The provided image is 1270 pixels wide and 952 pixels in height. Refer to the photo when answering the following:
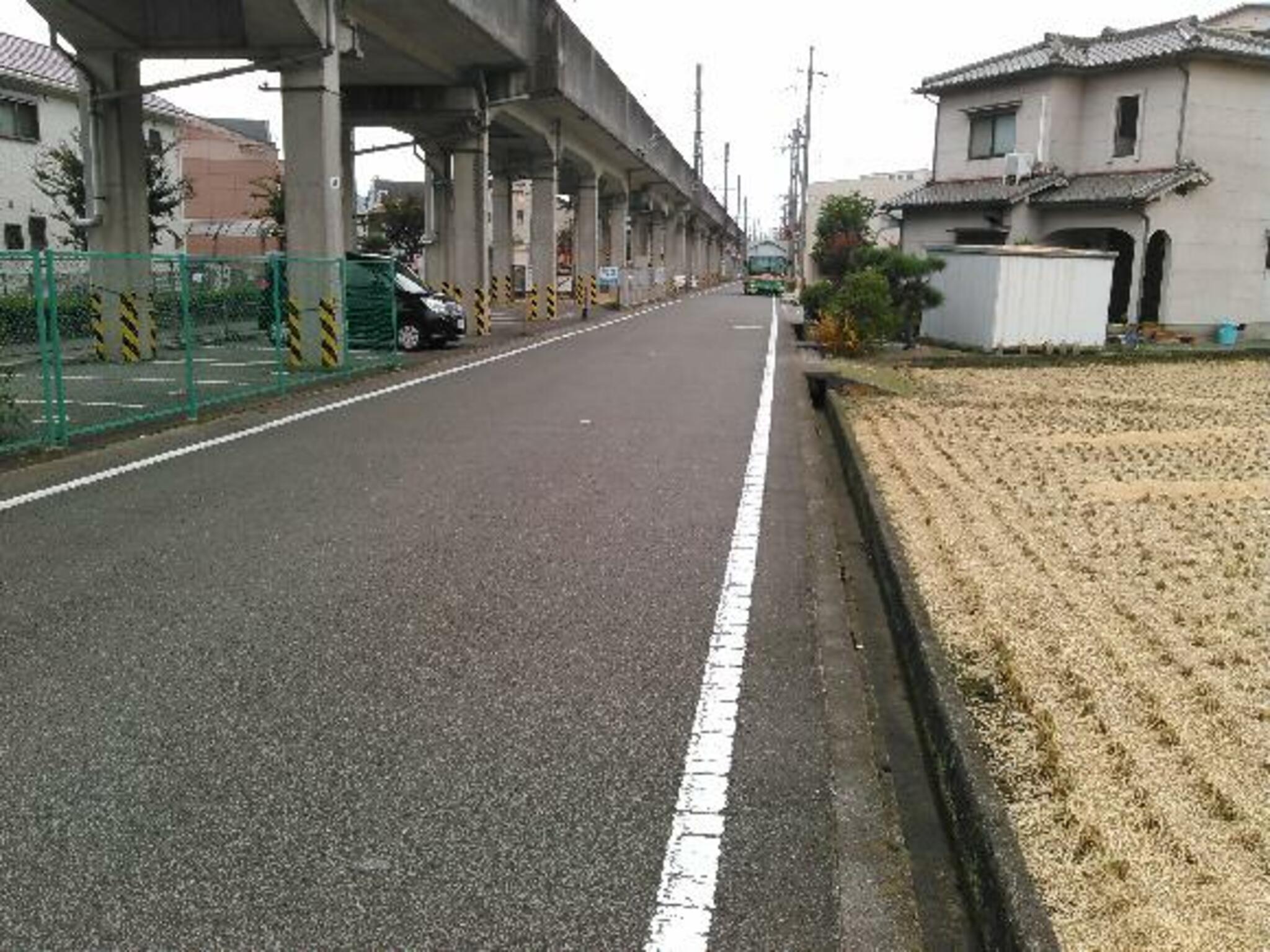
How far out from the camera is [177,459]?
29.4 feet

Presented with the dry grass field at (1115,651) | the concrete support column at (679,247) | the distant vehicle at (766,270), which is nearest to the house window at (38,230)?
the dry grass field at (1115,651)

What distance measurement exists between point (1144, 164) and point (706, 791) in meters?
27.1

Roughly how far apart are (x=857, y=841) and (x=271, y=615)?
299 cm

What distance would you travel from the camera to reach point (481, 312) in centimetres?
2419

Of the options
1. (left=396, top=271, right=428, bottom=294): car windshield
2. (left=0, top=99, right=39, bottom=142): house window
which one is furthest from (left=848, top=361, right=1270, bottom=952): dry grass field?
(left=0, top=99, right=39, bottom=142): house window

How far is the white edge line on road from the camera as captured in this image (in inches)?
296

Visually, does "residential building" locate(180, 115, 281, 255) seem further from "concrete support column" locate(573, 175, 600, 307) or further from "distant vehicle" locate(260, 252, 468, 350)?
"distant vehicle" locate(260, 252, 468, 350)

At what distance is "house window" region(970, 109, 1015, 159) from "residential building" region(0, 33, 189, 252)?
2289 centimetres

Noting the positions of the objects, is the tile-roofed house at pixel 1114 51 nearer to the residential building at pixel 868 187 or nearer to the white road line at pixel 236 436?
the white road line at pixel 236 436

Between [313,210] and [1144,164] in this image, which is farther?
[1144,164]

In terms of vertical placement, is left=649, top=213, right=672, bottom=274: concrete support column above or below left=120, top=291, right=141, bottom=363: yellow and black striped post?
above

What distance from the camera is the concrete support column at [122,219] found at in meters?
16.2

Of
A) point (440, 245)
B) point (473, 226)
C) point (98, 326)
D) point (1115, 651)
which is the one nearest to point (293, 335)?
point (98, 326)

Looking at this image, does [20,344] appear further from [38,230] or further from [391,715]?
[38,230]
